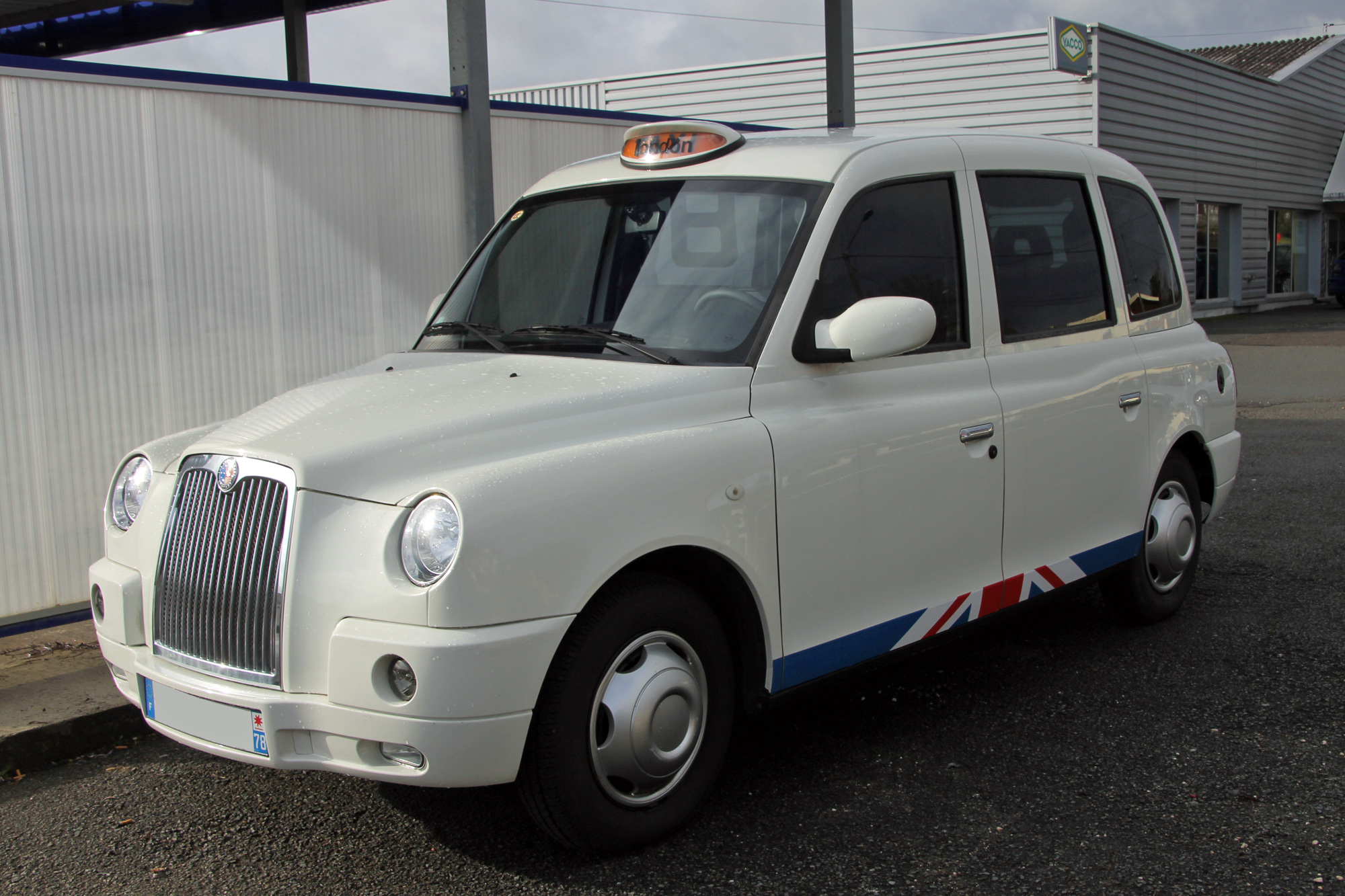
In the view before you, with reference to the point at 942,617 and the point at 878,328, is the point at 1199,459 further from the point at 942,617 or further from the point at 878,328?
the point at 878,328

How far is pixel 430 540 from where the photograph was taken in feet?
9.87

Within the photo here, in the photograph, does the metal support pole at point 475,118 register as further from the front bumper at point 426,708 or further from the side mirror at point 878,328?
the front bumper at point 426,708

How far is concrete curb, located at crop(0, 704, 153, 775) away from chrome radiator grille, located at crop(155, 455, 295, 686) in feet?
4.06

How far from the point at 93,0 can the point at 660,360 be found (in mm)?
11502

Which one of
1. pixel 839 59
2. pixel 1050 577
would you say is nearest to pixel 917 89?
pixel 839 59

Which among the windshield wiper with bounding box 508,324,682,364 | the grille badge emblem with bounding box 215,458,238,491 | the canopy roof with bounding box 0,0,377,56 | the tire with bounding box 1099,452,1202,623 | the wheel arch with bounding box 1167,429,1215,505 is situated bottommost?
the tire with bounding box 1099,452,1202,623

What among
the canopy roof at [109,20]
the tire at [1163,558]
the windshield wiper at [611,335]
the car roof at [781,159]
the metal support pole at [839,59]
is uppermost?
the canopy roof at [109,20]

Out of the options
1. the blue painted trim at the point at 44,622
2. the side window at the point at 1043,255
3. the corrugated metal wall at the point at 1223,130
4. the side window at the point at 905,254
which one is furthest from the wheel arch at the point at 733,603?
the corrugated metal wall at the point at 1223,130

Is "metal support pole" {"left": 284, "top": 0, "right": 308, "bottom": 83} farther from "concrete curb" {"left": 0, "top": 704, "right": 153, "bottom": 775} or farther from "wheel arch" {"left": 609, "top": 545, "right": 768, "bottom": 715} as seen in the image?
"wheel arch" {"left": 609, "top": 545, "right": 768, "bottom": 715}

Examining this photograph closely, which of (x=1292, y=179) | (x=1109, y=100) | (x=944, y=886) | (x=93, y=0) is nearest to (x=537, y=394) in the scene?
(x=944, y=886)

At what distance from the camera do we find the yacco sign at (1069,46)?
20.5 metres

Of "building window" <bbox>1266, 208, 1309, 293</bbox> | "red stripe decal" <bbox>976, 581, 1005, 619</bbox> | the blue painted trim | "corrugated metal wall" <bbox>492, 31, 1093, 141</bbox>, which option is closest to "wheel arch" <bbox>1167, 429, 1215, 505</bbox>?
"red stripe decal" <bbox>976, 581, 1005, 619</bbox>

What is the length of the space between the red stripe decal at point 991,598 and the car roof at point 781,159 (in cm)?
152

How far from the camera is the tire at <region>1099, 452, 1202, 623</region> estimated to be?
5355 mm
